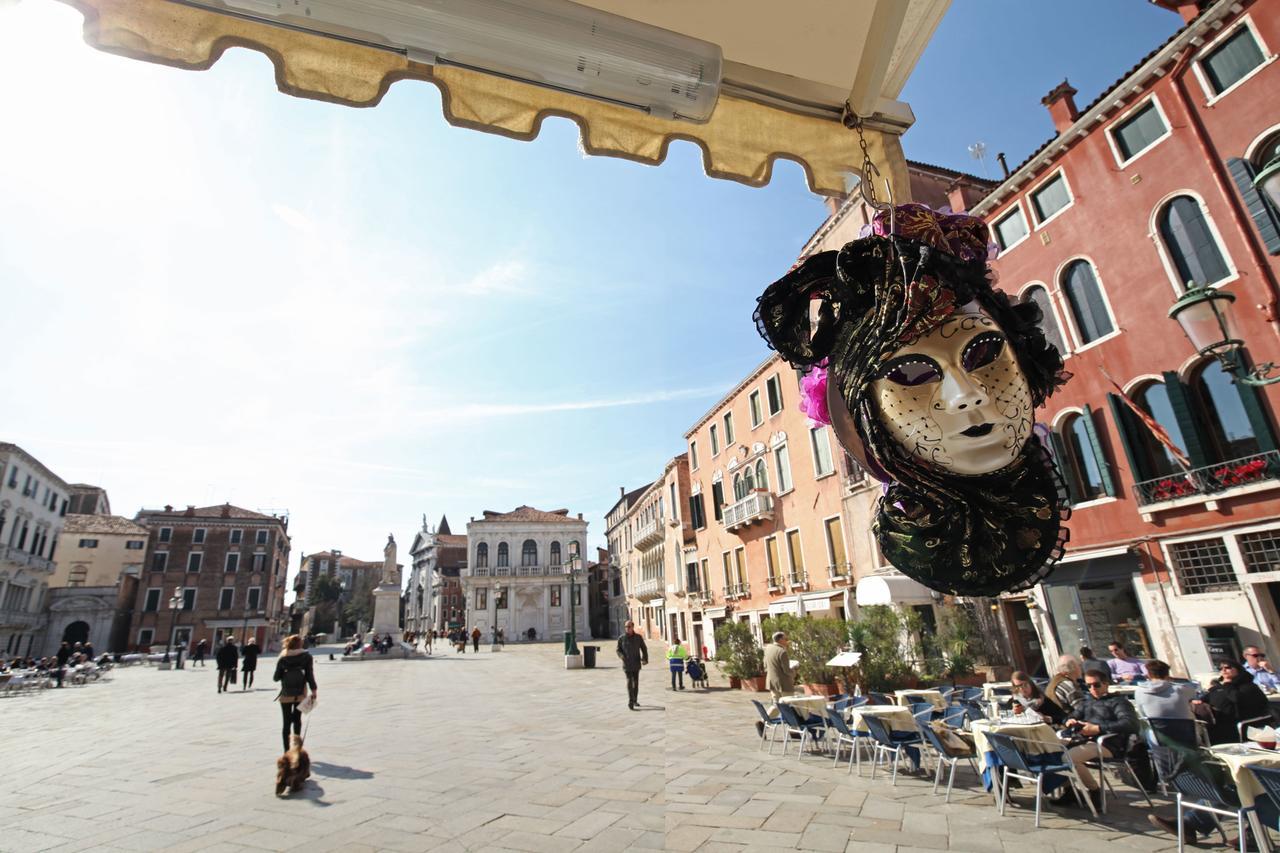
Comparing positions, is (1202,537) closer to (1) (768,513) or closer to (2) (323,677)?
(1) (768,513)

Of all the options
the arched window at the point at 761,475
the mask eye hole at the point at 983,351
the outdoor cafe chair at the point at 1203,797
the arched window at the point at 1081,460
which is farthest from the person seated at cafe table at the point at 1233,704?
the arched window at the point at 761,475

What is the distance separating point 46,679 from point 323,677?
32.3 feet

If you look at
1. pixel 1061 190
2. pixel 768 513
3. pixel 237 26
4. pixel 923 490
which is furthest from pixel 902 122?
pixel 768 513

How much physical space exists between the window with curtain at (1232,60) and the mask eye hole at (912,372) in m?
14.9

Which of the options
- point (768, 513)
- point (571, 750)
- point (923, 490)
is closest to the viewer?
point (923, 490)

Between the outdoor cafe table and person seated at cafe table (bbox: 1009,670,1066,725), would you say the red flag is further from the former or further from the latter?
the outdoor cafe table

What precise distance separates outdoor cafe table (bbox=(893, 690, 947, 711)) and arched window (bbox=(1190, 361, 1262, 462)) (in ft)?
22.6

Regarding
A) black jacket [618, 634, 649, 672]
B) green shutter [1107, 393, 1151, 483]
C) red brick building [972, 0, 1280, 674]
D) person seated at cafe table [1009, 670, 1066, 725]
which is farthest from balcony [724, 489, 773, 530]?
person seated at cafe table [1009, 670, 1066, 725]

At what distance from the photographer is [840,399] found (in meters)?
1.36

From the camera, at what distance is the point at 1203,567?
10641 mm

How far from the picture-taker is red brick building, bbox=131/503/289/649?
1651 inches

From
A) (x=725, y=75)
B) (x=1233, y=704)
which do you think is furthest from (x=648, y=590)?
(x=725, y=75)

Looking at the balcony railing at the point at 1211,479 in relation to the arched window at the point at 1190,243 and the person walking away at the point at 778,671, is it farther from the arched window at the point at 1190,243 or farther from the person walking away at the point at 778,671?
the person walking away at the point at 778,671

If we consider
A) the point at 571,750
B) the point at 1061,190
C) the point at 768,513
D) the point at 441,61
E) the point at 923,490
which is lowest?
the point at 571,750
